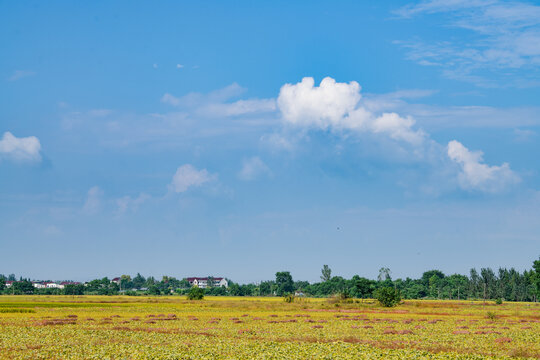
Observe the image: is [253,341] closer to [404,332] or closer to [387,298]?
[404,332]

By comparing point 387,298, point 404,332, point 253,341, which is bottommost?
point 387,298

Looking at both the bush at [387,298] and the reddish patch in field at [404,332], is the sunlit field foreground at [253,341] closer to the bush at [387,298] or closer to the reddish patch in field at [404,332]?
the reddish patch in field at [404,332]

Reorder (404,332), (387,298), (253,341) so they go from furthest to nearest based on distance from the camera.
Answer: (387,298) → (404,332) → (253,341)

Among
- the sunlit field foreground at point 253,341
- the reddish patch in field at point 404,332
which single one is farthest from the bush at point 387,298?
the reddish patch in field at point 404,332

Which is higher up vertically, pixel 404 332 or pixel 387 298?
pixel 404 332

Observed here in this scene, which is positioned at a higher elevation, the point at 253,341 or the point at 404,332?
the point at 253,341

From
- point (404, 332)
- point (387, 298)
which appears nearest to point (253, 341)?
point (404, 332)

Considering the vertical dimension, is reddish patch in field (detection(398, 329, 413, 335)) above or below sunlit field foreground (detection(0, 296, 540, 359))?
below

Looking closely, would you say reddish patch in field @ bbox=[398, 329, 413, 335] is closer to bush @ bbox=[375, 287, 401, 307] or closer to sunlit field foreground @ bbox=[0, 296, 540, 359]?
sunlit field foreground @ bbox=[0, 296, 540, 359]

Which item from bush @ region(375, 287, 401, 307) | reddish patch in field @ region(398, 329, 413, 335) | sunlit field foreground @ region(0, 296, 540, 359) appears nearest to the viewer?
sunlit field foreground @ region(0, 296, 540, 359)

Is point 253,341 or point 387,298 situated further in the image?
point 387,298

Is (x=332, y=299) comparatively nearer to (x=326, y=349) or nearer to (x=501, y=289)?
(x=326, y=349)

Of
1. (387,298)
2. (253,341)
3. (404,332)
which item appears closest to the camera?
(253,341)

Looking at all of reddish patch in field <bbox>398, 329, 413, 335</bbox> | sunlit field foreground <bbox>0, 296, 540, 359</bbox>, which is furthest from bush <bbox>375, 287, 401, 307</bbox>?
reddish patch in field <bbox>398, 329, 413, 335</bbox>
